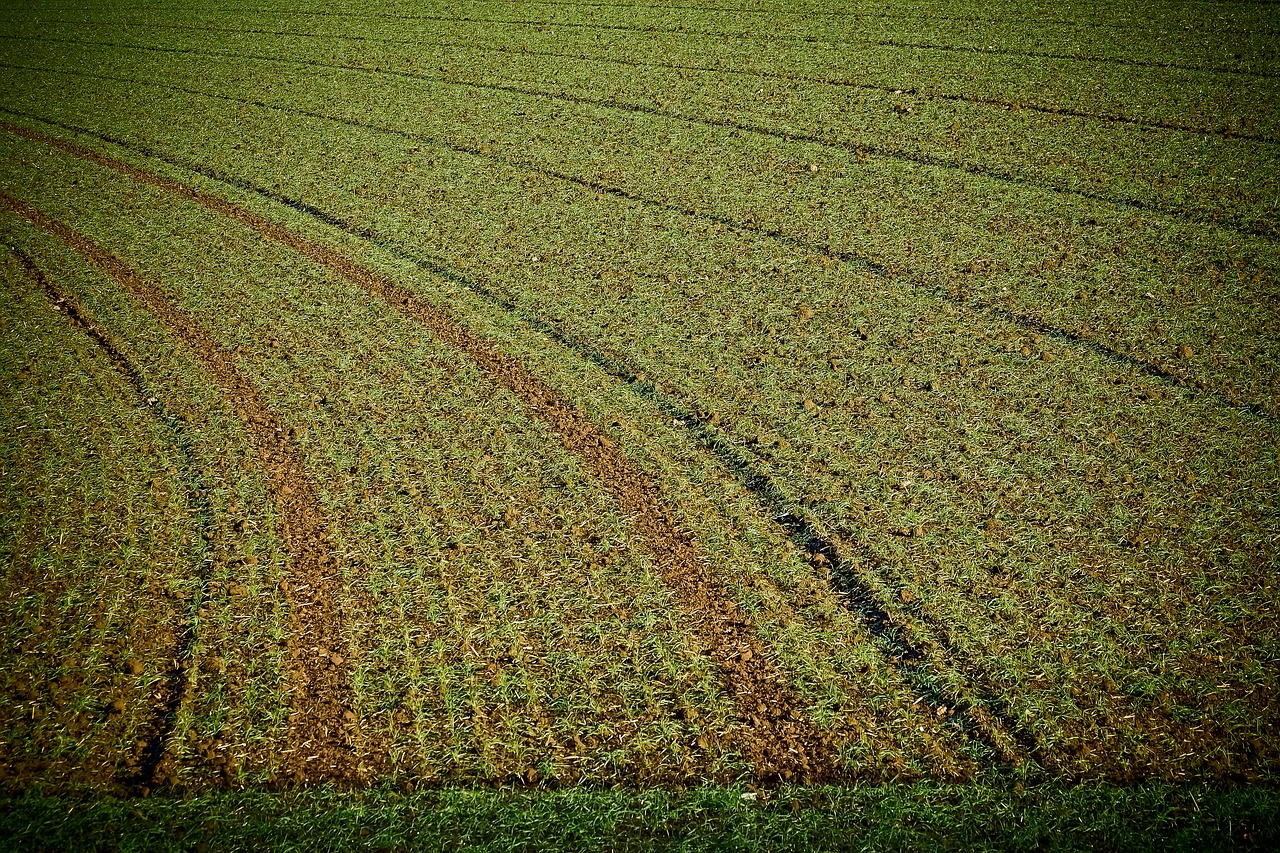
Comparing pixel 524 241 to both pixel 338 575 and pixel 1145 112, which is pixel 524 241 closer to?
pixel 338 575

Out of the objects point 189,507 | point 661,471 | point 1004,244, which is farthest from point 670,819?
point 1004,244

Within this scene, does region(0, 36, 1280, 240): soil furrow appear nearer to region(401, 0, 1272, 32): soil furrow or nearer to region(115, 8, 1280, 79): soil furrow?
region(115, 8, 1280, 79): soil furrow

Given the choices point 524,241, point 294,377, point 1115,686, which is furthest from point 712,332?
point 1115,686

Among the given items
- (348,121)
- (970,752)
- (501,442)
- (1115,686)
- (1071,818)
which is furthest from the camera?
(348,121)

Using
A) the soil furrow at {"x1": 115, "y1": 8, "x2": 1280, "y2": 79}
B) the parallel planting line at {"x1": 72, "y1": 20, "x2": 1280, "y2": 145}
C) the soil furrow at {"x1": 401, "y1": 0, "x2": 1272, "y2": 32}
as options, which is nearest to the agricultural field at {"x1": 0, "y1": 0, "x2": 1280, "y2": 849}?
the parallel planting line at {"x1": 72, "y1": 20, "x2": 1280, "y2": 145}

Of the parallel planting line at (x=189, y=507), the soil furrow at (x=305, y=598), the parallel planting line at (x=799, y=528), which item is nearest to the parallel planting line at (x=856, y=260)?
the parallel planting line at (x=799, y=528)

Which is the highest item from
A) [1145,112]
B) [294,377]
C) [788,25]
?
[788,25]

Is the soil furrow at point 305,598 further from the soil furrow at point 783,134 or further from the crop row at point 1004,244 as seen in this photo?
the soil furrow at point 783,134

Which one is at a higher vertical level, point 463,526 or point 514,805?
point 463,526
